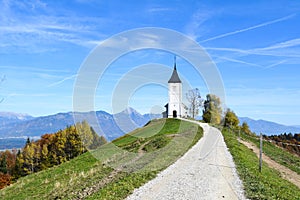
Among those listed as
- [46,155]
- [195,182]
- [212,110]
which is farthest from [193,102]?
[195,182]

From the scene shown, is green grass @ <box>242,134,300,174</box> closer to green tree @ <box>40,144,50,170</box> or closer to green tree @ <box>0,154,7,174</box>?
green tree @ <box>40,144,50,170</box>

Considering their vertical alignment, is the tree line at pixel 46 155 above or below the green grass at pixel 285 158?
below

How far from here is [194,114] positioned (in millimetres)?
88750

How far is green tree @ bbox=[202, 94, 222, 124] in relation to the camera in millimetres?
83938

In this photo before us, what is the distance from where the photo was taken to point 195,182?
47.0 ft

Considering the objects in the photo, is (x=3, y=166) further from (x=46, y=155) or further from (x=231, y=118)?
(x=231, y=118)

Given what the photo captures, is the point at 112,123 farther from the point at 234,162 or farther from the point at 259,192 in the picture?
the point at 259,192

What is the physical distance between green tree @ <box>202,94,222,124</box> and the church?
8647 mm

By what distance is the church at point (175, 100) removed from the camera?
247ft

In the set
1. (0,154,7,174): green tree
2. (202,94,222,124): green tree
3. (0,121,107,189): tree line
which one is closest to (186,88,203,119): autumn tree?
(202,94,222,124): green tree

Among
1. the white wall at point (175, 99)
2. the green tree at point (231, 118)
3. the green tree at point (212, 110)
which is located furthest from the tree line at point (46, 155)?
the green tree at point (231, 118)

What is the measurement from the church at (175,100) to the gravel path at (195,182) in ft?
179

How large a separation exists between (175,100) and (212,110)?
1628 centimetres

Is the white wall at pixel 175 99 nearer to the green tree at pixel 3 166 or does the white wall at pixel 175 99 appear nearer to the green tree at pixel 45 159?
the green tree at pixel 45 159
